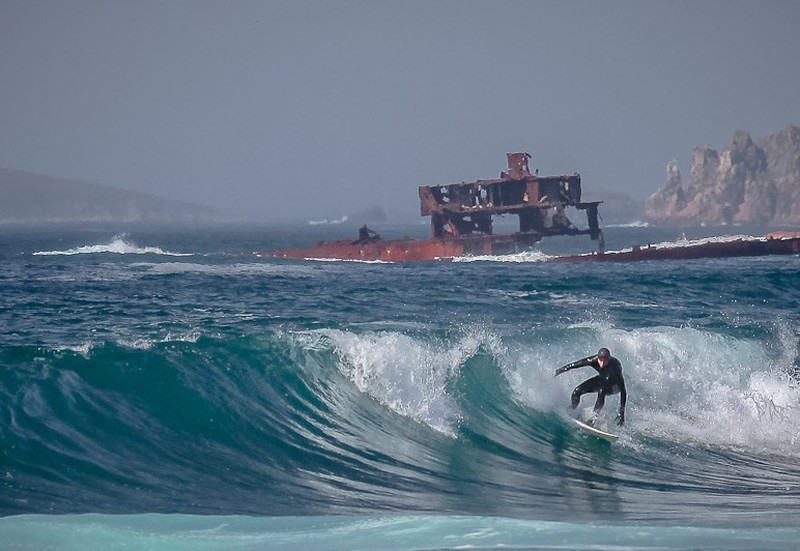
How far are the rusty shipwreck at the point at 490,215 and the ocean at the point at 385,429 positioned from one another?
2629 centimetres

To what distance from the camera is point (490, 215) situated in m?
56.7

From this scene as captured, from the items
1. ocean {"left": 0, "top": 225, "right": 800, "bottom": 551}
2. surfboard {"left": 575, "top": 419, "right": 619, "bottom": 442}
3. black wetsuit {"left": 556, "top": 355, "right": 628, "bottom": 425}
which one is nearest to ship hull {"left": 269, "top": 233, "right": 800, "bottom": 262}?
ocean {"left": 0, "top": 225, "right": 800, "bottom": 551}

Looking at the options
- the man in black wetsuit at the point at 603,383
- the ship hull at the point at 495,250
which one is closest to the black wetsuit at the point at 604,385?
the man in black wetsuit at the point at 603,383

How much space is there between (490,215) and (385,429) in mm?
41305

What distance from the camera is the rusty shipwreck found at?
53.9 m

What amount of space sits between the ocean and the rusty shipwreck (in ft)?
86.3

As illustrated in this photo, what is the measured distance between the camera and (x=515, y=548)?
10.3 meters

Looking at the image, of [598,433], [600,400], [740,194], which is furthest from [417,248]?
[740,194]

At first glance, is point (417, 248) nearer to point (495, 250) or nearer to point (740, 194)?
point (495, 250)

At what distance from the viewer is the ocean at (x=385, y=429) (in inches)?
441

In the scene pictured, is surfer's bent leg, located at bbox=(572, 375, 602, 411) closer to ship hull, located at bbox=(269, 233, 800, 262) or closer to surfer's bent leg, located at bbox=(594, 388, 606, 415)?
surfer's bent leg, located at bbox=(594, 388, 606, 415)

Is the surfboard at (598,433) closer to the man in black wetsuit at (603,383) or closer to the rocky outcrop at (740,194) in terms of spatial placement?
the man in black wetsuit at (603,383)

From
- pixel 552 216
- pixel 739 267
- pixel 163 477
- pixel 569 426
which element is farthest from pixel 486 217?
pixel 163 477

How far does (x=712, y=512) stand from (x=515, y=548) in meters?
3.07
